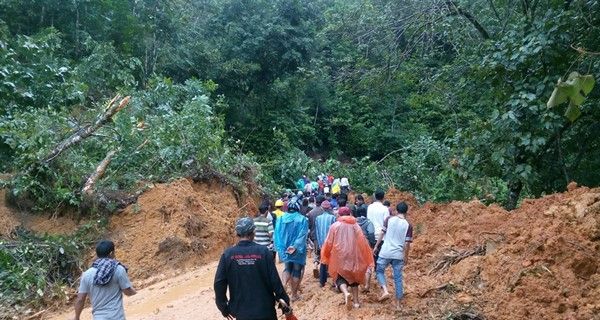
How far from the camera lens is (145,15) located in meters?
24.1

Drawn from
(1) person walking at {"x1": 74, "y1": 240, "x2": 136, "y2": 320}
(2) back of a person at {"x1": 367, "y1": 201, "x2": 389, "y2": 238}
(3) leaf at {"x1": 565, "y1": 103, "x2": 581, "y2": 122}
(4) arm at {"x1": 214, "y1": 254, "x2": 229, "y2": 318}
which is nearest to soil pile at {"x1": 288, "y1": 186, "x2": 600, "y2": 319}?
(2) back of a person at {"x1": 367, "y1": 201, "x2": 389, "y2": 238}

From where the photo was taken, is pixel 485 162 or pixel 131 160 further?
pixel 131 160

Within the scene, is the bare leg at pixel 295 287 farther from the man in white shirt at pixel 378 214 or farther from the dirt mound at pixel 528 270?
the dirt mound at pixel 528 270

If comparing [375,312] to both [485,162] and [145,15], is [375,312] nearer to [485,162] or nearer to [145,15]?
[485,162]

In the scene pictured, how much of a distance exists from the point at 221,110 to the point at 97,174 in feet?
46.3

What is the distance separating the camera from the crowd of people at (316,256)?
16.4 ft

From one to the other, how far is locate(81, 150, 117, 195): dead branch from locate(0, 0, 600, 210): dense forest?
0.22 m

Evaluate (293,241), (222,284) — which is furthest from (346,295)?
(222,284)

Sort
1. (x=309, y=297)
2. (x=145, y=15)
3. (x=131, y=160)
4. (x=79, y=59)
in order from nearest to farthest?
(x=309, y=297), (x=131, y=160), (x=79, y=59), (x=145, y=15)

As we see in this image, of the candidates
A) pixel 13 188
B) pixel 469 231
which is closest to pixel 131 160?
pixel 13 188

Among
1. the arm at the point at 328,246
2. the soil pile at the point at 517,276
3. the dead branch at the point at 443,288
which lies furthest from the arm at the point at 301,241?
the dead branch at the point at 443,288

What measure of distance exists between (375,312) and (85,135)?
29.5 ft

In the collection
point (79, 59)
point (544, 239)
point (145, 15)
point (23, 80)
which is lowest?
point (544, 239)

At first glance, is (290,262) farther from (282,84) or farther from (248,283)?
(282,84)
